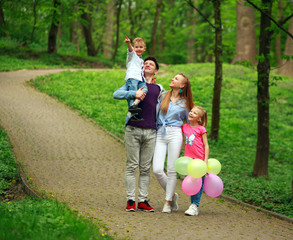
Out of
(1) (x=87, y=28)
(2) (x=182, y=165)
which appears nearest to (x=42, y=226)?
(2) (x=182, y=165)

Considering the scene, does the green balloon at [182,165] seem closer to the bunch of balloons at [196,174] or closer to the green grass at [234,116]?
the bunch of balloons at [196,174]

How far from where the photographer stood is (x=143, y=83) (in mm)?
5199

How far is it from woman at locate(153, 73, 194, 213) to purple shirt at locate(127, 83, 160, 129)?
0.46 feet

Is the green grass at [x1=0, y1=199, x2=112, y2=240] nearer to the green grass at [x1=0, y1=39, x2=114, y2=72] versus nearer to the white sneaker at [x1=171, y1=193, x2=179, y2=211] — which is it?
the white sneaker at [x1=171, y1=193, x2=179, y2=211]

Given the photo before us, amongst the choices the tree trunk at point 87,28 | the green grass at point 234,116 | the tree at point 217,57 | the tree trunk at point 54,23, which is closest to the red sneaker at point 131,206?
the green grass at point 234,116

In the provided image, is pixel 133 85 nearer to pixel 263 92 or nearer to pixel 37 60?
pixel 263 92

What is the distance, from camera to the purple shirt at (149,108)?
5180mm

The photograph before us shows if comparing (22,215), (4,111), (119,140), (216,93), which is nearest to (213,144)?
(216,93)

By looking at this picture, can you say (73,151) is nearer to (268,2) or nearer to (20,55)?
(268,2)

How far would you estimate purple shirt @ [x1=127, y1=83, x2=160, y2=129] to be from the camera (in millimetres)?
5180

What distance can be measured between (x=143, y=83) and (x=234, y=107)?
13.1 m

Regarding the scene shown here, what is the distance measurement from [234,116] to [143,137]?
38.5ft

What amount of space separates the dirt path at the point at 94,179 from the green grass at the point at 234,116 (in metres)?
0.87

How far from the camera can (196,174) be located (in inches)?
200
